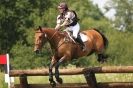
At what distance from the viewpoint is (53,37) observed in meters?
14.5

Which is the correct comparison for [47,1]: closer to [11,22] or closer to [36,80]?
[11,22]

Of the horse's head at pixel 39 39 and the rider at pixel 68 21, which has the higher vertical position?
the rider at pixel 68 21

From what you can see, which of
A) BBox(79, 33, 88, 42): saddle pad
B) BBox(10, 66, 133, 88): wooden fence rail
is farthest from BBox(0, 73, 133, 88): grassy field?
BBox(79, 33, 88, 42): saddle pad

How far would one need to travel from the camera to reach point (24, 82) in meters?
15.8

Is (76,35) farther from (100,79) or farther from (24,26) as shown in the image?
(24,26)

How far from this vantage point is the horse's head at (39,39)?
13.8m

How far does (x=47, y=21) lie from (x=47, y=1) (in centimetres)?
416

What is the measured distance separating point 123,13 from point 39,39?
227 feet

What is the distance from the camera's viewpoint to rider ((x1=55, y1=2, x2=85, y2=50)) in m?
14.4

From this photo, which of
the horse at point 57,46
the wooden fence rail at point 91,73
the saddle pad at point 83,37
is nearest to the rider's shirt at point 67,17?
the horse at point 57,46

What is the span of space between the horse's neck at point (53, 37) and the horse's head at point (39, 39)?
9.6 inches

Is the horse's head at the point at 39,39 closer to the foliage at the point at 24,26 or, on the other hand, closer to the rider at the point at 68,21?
the rider at the point at 68,21

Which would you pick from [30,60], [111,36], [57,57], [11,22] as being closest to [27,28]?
[11,22]

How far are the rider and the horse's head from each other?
0.60m
